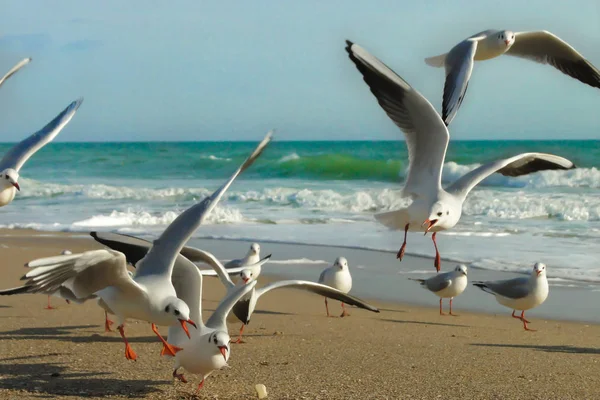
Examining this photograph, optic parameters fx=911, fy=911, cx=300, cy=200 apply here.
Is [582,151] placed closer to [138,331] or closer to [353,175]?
[353,175]

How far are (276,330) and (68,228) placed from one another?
9371 millimetres

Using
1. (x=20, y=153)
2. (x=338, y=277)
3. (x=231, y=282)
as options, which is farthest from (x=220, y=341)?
(x=20, y=153)

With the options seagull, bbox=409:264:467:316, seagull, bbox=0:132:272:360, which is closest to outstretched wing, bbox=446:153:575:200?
seagull, bbox=0:132:272:360

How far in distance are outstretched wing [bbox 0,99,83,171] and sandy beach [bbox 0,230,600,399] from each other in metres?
1.26

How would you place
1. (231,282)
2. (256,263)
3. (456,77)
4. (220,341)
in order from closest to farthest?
1. (220,341)
2. (231,282)
3. (456,77)
4. (256,263)

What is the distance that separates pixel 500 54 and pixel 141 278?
3.32 metres

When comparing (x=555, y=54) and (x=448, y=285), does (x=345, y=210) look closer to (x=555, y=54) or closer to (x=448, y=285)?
(x=448, y=285)

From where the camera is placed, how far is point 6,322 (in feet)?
23.6

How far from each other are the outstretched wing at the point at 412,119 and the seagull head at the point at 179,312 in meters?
1.93

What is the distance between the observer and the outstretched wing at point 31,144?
25.9ft

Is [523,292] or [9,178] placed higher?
[9,178]

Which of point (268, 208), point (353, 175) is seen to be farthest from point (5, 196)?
point (353, 175)

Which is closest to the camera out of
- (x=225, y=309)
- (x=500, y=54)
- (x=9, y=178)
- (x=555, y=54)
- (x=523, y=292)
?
(x=225, y=309)

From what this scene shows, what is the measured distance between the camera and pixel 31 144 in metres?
8.09
